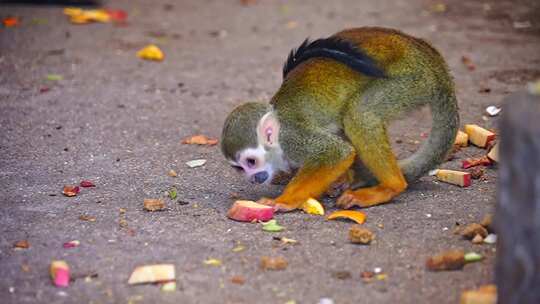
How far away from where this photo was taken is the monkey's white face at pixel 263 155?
3.71 m

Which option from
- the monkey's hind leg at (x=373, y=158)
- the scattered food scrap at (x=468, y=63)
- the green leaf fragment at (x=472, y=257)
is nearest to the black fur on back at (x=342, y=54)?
the monkey's hind leg at (x=373, y=158)

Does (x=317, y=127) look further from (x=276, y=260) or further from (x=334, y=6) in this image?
(x=334, y=6)

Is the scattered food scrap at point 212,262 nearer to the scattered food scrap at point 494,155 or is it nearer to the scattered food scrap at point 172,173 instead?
the scattered food scrap at point 172,173

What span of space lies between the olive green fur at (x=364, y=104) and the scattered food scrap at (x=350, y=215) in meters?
0.23

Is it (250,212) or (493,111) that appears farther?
(493,111)

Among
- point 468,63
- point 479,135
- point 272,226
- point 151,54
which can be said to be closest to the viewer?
point 272,226

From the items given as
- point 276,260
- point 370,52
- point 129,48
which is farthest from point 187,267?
point 129,48

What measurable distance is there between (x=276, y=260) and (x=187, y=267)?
0.34 m

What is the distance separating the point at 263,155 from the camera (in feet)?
12.3

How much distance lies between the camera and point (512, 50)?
20.9ft

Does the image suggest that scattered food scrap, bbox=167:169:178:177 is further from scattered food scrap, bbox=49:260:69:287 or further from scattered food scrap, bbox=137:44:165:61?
scattered food scrap, bbox=137:44:165:61

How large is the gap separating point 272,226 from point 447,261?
0.82 meters

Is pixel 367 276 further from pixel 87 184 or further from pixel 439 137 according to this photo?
pixel 87 184

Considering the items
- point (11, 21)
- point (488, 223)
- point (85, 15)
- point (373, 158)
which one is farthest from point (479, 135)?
point (11, 21)
